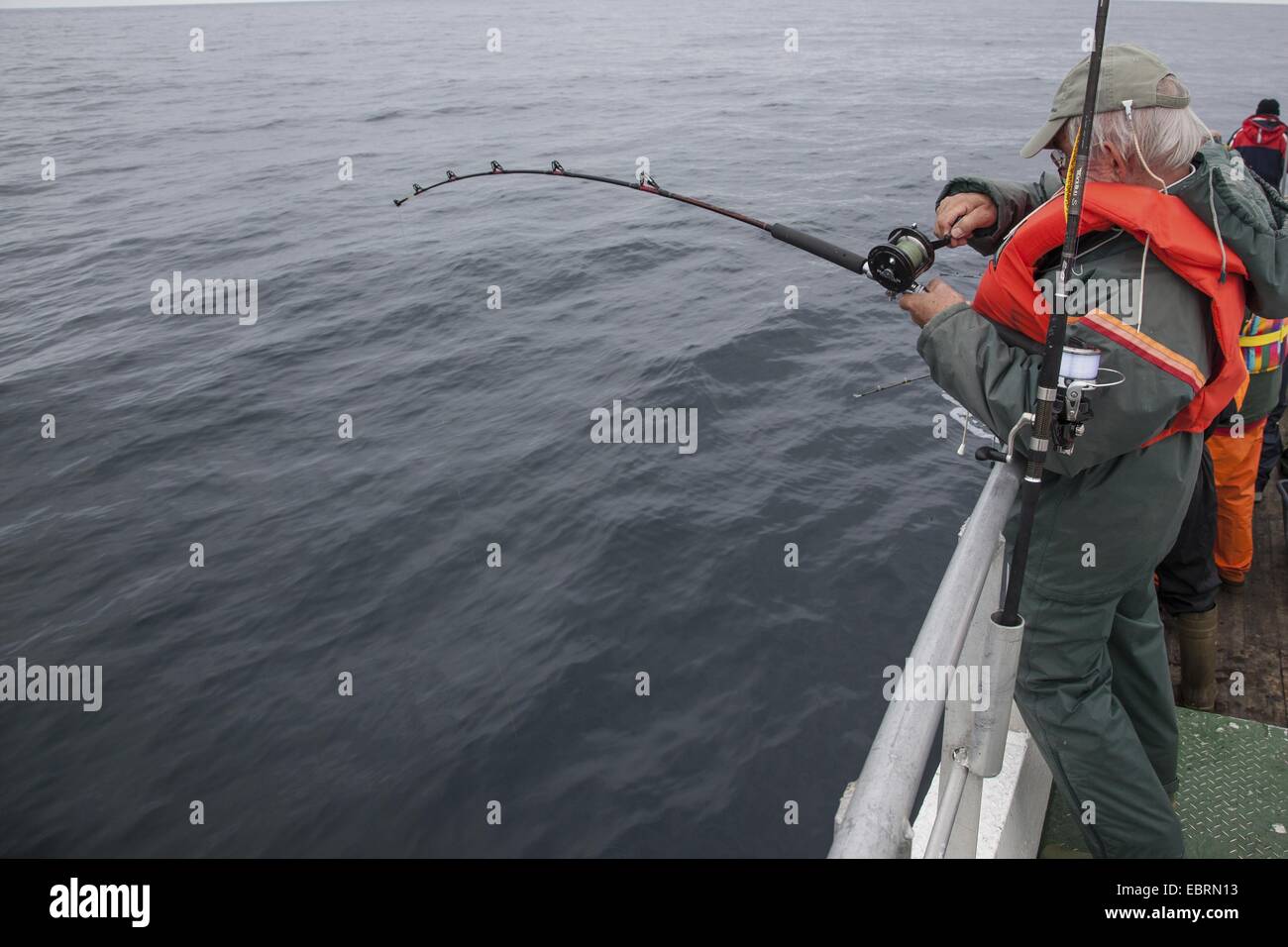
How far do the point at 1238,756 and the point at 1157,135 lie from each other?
7.70ft

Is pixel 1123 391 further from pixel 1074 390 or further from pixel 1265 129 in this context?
pixel 1265 129

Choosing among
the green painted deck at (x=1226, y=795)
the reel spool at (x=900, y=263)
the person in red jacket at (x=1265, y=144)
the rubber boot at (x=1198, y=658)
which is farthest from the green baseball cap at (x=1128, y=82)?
the person in red jacket at (x=1265, y=144)

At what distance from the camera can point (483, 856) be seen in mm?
5332

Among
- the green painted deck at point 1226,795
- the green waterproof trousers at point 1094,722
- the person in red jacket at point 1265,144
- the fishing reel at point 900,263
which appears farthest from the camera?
the person in red jacket at point 1265,144

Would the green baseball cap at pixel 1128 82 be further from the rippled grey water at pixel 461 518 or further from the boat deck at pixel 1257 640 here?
the rippled grey water at pixel 461 518

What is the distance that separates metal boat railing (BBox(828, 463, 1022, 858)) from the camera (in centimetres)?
129

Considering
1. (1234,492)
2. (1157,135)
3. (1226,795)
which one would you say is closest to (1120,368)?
(1157,135)

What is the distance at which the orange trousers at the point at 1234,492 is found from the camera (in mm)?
3963

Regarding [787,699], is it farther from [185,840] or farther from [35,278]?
[35,278]

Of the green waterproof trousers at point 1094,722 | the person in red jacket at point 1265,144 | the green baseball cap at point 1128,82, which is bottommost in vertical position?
the green waterproof trousers at point 1094,722

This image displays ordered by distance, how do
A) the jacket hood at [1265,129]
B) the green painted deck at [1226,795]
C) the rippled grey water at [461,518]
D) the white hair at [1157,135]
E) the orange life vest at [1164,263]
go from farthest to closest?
the jacket hood at [1265,129], the rippled grey water at [461,518], the green painted deck at [1226,795], the white hair at [1157,135], the orange life vest at [1164,263]

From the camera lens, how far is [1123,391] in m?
2.02

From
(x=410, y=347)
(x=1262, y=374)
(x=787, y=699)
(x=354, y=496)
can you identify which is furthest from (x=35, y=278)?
(x=1262, y=374)

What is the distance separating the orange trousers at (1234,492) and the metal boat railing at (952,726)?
2190 mm
